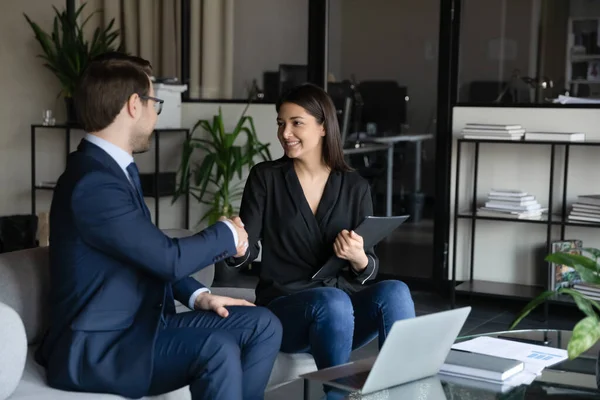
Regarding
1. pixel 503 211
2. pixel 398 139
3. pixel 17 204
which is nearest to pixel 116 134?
pixel 503 211

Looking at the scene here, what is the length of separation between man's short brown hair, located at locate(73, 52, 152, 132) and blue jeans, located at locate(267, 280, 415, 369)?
2.75 ft

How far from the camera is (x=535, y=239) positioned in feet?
17.0

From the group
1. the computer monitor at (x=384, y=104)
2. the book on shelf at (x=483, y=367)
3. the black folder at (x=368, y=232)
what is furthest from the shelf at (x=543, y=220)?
the book on shelf at (x=483, y=367)

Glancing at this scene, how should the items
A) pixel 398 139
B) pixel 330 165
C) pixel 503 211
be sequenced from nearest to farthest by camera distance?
pixel 330 165
pixel 503 211
pixel 398 139

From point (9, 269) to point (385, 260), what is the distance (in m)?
3.53

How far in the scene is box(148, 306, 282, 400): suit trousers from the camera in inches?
86.7

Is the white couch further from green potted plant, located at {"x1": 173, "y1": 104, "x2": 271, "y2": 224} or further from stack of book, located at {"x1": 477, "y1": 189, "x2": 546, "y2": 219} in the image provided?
green potted plant, located at {"x1": 173, "y1": 104, "x2": 271, "y2": 224}

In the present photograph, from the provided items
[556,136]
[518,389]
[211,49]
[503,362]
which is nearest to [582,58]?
[556,136]

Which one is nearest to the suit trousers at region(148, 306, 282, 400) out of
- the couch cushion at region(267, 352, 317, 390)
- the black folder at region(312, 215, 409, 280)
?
the couch cushion at region(267, 352, 317, 390)

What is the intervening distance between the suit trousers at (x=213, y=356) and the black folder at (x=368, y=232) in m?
0.49

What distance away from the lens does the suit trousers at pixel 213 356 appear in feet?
7.23

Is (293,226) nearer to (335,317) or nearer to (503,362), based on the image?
(335,317)

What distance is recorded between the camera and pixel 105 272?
7.32ft

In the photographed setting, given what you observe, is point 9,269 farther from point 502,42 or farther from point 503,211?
point 502,42
